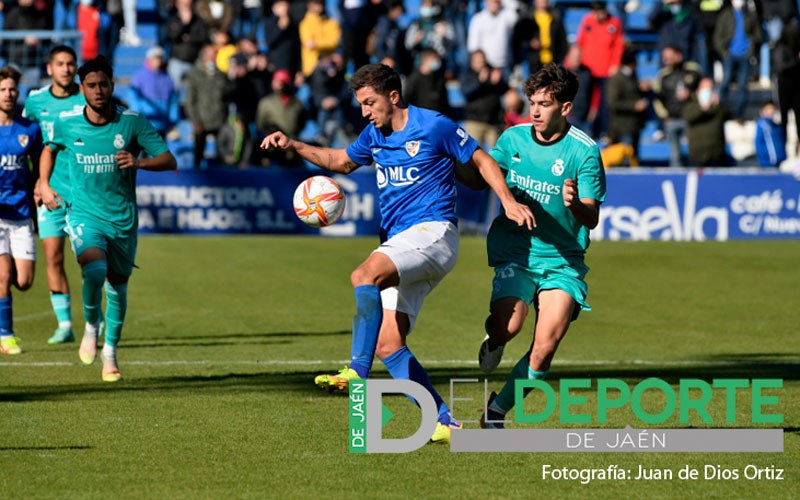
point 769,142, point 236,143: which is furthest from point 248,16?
point 769,142

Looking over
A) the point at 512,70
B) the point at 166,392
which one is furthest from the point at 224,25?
the point at 166,392

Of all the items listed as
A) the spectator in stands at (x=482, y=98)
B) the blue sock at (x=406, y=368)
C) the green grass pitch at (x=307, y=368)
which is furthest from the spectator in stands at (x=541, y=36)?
the blue sock at (x=406, y=368)

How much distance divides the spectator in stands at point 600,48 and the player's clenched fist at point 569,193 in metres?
18.6

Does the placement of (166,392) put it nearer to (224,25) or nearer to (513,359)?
(513,359)

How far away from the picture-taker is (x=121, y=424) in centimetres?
854

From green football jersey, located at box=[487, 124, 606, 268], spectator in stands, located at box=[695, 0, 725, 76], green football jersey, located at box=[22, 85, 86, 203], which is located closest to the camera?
green football jersey, located at box=[487, 124, 606, 268]

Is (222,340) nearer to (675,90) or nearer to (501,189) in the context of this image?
(501,189)

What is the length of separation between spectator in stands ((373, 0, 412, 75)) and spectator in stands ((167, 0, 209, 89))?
10.4ft

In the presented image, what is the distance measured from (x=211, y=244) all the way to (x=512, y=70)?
737 cm

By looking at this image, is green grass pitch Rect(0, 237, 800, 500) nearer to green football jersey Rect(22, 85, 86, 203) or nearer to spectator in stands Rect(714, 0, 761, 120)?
green football jersey Rect(22, 85, 86, 203)

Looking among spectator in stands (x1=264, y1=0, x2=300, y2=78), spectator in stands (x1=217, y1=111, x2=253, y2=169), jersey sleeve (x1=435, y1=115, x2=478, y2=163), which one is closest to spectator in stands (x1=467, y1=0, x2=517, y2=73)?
spectator in stands (x1=264, y1=0, x2=300, y2=78)

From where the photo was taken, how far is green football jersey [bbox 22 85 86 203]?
1160cm

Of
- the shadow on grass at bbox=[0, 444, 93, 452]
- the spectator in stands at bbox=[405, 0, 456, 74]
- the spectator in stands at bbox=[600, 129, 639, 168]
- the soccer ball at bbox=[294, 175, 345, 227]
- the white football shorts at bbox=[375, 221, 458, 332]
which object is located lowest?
the shadow on grass at bbox=[0, 444, 93, 452]

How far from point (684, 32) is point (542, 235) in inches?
769
